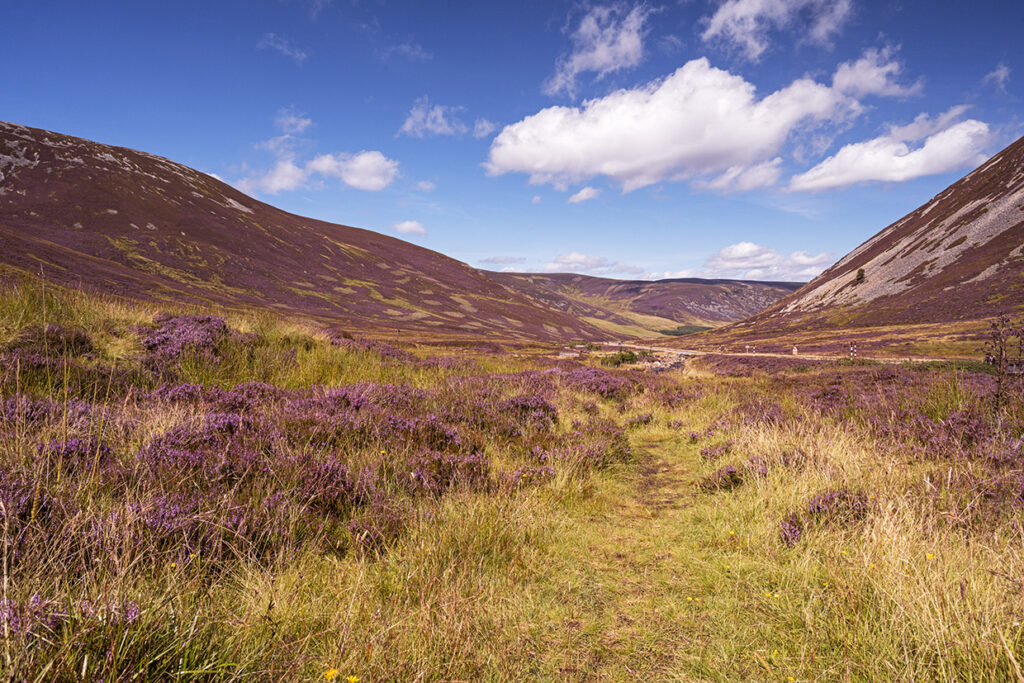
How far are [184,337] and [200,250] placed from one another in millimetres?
56540

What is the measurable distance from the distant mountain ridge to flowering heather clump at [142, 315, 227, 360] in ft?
95.2

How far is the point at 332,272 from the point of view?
6506 centimetres

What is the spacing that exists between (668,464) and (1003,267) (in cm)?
7145

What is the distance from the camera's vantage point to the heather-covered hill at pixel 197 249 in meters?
42.2

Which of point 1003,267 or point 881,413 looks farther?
point 1003,267

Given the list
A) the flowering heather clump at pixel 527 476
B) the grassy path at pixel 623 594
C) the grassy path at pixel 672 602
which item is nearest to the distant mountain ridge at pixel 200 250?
the flowering heather clump at pixel 527 476

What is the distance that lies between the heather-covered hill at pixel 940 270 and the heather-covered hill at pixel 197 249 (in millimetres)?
43248

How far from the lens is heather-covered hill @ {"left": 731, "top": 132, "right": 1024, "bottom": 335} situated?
159 feet

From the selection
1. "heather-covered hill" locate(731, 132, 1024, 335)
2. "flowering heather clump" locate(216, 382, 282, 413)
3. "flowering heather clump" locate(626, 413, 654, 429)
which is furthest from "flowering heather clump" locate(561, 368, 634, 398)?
"heather-covered hill" locate(731, 132, 1024, 335)

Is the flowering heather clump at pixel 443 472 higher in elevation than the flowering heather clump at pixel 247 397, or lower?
lower

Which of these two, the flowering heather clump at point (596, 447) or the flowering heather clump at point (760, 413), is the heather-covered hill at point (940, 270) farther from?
the flowering heather clump at point (596, 447)

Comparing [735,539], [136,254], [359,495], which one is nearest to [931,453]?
[735,539]

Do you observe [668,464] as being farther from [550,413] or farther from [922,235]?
[922,235]

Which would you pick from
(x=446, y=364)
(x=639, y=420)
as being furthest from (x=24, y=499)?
(x=446, y=364)
